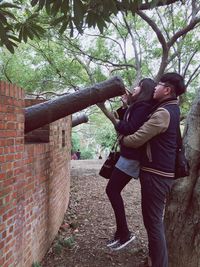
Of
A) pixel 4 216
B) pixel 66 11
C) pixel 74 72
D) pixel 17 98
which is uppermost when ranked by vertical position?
pixel 74 72

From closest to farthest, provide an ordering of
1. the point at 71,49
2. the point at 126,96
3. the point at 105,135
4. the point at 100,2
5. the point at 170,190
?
the point at 100,2
the point at 170,190
the point at 126,96
the point at 71,49
the point at 105,135

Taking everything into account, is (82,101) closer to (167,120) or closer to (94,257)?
(167,120)

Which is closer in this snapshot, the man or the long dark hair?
the man

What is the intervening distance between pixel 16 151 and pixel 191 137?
1.87 metres

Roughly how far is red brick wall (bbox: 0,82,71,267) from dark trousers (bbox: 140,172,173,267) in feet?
3.73

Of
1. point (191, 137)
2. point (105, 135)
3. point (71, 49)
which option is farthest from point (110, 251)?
point (105, 135)

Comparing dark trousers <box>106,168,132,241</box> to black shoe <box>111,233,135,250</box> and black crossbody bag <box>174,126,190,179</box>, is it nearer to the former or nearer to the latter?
black shoe <box>111,233,135,250</box>

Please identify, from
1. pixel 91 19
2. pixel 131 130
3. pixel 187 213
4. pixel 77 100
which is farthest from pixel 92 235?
pixel 91 19

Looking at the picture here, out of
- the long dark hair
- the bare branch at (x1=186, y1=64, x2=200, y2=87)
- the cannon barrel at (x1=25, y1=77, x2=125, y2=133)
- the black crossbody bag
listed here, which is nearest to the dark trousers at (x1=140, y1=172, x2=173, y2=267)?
the black crossbody bag

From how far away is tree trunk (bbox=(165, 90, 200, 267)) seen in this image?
3.36 metres

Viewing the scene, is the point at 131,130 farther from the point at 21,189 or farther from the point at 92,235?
the point at 92,235

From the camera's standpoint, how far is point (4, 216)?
2.46m

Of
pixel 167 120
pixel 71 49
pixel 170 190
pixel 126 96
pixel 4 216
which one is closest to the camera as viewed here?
pixel 4 216

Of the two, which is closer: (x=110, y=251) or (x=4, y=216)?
(x=4, y=216)
